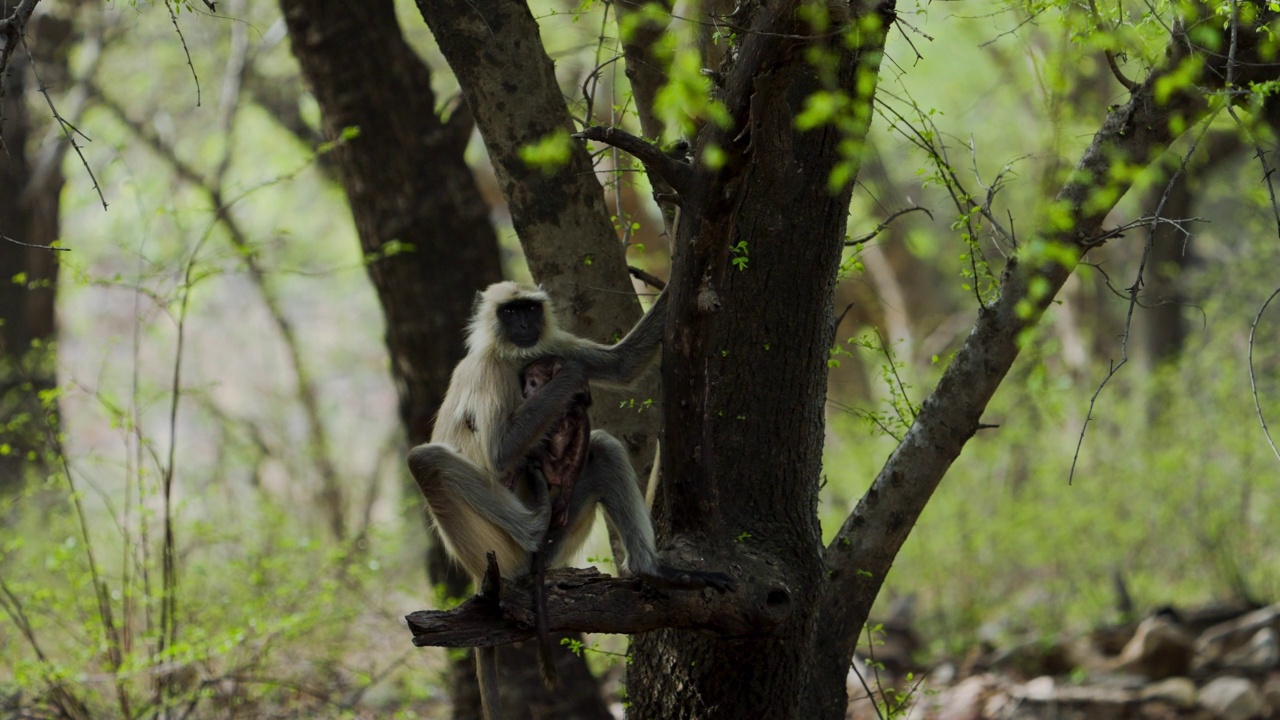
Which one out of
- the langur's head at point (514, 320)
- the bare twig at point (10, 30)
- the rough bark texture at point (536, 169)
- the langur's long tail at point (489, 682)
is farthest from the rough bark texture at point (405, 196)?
the bare twig at point (10, 30)

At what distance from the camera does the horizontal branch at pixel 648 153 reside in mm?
2902

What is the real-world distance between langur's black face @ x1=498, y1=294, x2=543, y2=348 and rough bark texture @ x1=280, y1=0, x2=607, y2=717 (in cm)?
205

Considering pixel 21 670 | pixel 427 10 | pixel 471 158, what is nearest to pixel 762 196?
pixel 427 10

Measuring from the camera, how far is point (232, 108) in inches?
442

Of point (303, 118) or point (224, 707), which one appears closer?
point (224, 707)

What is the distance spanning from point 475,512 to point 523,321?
2.25ft

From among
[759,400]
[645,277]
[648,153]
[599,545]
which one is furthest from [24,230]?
[648,153]

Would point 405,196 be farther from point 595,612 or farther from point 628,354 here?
point 595,612

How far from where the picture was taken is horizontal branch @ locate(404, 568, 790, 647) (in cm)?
308

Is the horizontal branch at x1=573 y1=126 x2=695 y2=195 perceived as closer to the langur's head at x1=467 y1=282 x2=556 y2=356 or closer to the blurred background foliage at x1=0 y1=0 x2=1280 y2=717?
the blurred background foliage at x1=0 y1=0 x2=1280 y2=717

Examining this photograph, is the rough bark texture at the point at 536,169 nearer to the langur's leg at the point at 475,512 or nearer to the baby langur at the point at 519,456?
the baby langur at the point at 519,456

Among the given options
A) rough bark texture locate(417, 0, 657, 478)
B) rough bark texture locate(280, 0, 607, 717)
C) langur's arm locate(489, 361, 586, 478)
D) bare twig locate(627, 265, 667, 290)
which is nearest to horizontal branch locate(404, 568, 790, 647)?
langur's arm locate(489, 361, 586, 478)

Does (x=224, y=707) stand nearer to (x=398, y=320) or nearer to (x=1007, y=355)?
(x=398, y=320)

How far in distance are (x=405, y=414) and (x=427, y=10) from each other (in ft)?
9.20
